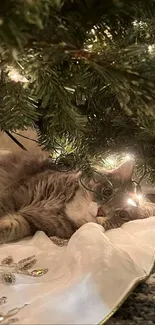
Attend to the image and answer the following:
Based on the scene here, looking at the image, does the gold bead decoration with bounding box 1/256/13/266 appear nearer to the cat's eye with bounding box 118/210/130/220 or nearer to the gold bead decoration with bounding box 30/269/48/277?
the gold bead decoration with bounding box 30/269/48/277

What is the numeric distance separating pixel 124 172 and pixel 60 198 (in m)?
0.20

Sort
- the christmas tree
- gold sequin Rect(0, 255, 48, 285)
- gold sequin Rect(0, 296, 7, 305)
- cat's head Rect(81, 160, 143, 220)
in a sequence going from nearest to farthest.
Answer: the christmas tree, gold sequin Rect(0, 296, 7, 305), gold sequin Rect(0, 255, 48, 285), cat's head Rect(81, 160, 143, 220)

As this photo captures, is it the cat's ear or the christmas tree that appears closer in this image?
the christmas tree

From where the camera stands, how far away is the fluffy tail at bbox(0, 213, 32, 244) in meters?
1.16

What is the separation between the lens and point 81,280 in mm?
698

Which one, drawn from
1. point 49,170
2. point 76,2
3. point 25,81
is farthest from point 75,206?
point 76,2

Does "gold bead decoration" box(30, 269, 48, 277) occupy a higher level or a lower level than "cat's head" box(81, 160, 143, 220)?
higher

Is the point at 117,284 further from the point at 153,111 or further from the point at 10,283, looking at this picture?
the point at 153,111

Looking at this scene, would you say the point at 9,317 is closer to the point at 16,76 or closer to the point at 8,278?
the point at 8,278

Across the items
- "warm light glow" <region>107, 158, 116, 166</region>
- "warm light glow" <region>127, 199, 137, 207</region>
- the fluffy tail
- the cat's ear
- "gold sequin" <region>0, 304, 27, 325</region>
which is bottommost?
"warm light glow" <region>127, 199, 137, 207</region>

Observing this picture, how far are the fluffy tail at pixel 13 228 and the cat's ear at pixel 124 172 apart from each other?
0.29 m

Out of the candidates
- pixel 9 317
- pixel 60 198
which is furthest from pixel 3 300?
pixel 60 198

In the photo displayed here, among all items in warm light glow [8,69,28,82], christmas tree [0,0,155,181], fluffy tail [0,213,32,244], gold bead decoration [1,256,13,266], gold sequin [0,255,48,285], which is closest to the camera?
christmas tree [0,0,155,181]

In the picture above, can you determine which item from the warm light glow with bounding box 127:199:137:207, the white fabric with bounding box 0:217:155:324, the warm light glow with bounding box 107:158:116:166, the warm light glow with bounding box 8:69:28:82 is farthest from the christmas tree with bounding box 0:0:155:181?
the warm light glow with bounding box 127:199:137:207
